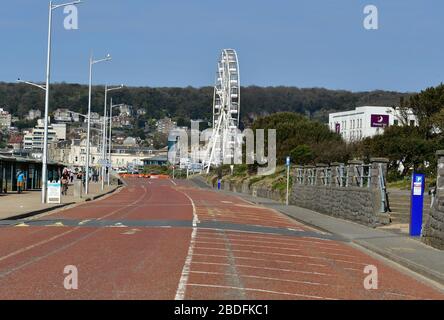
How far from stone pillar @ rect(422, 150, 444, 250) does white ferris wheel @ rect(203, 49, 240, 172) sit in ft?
279

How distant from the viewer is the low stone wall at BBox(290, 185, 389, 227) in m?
27.5

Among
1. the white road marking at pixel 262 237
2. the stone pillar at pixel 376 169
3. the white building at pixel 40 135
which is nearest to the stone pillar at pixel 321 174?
the stone pillar at pixel 376 169

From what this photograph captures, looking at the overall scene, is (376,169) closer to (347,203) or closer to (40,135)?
(347,203)

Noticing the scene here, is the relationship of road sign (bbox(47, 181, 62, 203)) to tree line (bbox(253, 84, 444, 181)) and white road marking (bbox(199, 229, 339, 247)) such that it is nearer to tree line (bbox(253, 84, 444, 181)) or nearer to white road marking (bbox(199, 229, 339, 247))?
white road marking (bbox(199, 229, 339, 247))

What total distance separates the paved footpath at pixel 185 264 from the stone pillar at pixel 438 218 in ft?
6.78

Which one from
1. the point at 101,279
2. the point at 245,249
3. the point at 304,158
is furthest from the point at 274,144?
the point at 101,279

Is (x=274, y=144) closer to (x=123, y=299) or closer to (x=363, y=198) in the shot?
(x=363, y=198)

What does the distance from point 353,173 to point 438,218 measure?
12.4 meters

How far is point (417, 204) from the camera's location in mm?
22781

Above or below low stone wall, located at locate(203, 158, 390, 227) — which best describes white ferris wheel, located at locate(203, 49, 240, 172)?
above

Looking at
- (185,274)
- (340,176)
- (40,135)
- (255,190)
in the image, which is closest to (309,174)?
(340,176)

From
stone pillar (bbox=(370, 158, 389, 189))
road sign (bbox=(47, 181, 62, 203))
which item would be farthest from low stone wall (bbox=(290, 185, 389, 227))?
road sign (bbox=(47, 181, 62, 203))

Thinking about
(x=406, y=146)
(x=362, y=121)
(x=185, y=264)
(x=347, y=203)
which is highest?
(x=362, y=121)

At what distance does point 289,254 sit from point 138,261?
14.5 feet
